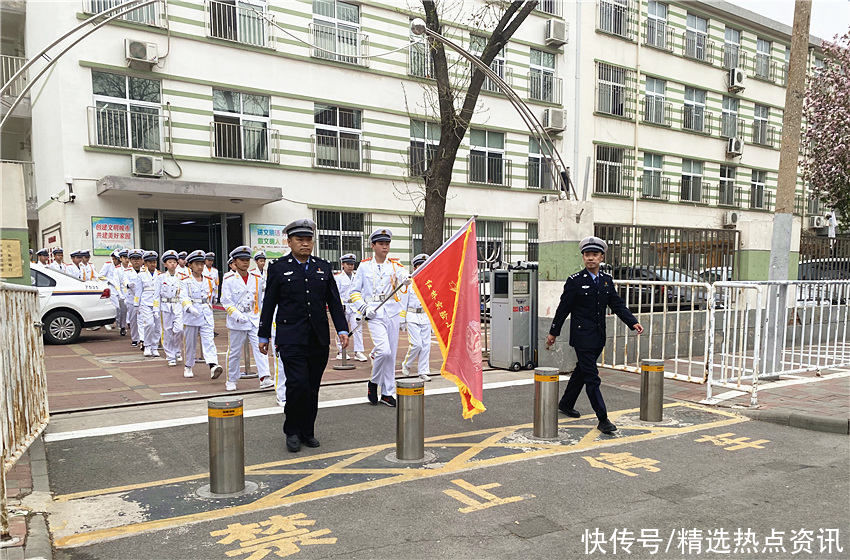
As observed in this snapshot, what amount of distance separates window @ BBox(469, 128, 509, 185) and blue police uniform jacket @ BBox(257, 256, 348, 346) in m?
16.7

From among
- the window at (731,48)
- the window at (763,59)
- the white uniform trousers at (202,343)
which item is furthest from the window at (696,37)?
the white uniform trousers at (202,343)

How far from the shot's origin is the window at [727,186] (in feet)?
92.7

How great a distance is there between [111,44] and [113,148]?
270cm

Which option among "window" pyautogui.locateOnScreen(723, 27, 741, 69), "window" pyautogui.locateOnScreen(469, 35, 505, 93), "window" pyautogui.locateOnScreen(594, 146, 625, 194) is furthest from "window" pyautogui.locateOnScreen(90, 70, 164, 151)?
"window" pyautogui.locateOnScreen(723, 27, 741, 69)

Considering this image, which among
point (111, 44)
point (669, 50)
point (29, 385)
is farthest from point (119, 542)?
point (669, 50)

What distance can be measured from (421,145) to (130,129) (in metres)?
9.22

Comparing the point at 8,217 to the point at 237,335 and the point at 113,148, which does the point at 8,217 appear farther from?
the point at 113,148

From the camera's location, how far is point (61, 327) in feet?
42.1

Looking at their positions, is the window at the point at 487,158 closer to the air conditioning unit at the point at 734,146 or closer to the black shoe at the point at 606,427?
the air conditioning unit at the point at 734,146

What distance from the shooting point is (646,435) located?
625 cm

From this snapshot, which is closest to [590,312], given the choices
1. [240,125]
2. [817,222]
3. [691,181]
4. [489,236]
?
[240,125]

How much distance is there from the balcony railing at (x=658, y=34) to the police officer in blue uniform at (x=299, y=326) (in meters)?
23.8

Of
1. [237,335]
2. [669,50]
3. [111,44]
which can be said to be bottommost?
[237,335]

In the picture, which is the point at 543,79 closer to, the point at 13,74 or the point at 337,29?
the point at 337,29
